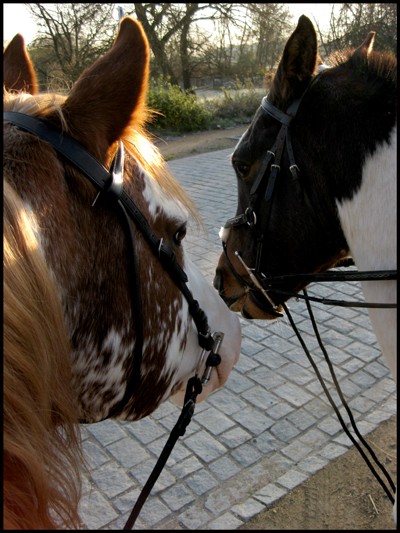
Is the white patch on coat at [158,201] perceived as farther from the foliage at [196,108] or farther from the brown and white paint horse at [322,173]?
the foliage at [196,108]

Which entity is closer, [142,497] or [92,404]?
[92,404]

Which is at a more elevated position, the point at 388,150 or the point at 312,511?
the point at 388,150

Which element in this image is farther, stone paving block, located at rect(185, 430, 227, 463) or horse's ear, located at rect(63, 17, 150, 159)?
stone paving block, located at rect(185, 430, 227, 463)

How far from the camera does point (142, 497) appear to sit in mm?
1534

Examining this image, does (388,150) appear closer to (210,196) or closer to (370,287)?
(370,287)

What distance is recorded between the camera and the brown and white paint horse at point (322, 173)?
66.5 inches

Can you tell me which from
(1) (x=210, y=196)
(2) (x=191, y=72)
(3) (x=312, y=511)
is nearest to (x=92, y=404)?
(3) (x=312, y=511)

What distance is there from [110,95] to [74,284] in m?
0.49

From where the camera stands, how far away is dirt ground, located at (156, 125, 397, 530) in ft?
8.06

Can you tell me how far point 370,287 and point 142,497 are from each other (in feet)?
3.83

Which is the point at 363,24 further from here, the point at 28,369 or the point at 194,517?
the point at 28,369

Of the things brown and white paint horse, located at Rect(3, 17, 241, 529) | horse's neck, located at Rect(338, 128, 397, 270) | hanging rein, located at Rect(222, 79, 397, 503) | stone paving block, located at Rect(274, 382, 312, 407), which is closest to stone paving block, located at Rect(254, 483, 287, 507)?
hanging rein, located at Rect(222, 79, 397, 503)

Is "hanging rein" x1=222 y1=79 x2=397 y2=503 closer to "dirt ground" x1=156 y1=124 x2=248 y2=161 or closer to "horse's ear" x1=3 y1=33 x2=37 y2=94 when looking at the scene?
"horse's ear" x1=3 y1=33 x2=37 y2=94

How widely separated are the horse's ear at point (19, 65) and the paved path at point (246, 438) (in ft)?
3.69
